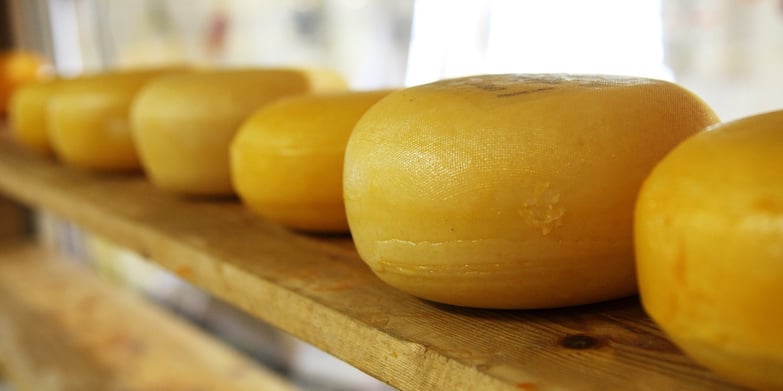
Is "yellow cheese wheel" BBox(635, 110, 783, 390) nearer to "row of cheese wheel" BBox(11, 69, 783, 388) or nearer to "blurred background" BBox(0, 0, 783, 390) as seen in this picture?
"row of cheese wheel" BBox(11, 69, 783, 388)

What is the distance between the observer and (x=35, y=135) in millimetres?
937

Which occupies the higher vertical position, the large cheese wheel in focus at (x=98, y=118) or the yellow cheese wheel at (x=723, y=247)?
the yellow cheese wheel at (x=723, y=247)

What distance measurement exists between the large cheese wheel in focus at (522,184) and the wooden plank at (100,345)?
0.80 metres

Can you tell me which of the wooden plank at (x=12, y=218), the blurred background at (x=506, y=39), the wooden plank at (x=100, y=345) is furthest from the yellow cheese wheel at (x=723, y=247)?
the wooden plank at (x=12, y=218)

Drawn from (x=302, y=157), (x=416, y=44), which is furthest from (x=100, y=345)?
(x=302, y=157)

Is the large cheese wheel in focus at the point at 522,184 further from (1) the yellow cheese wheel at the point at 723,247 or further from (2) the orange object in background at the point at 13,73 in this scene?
(2) the orange object in background at the point at 13,73

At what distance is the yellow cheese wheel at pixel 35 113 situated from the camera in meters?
0.90

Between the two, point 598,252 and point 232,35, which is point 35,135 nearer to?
point 232,35

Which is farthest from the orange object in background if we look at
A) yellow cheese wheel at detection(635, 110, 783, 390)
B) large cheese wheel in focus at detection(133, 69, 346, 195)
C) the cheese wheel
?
yellow cheese wheel at detection(635, 110, 783, 390)

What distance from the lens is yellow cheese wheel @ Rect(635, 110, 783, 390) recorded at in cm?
24

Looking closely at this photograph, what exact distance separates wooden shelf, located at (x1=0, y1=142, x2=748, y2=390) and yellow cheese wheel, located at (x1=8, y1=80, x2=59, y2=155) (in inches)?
13.1

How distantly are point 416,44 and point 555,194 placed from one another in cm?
71

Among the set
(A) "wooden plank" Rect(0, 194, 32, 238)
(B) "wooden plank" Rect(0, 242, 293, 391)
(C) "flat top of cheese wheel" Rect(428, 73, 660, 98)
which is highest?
(C) "flat top of cheese wheel" Rect(428, 73, 660, 98)

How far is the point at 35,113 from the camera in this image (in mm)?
913
